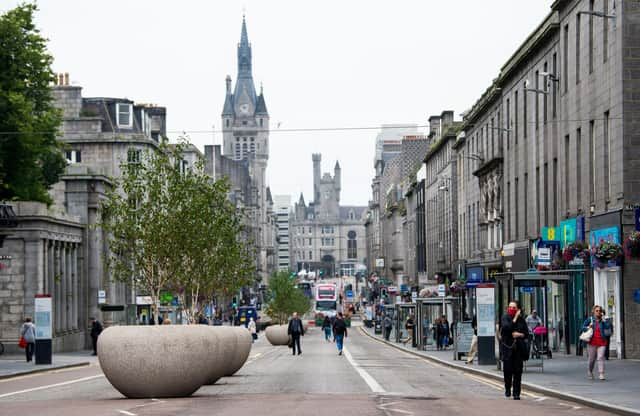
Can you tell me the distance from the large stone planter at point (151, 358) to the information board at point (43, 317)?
19.4 m

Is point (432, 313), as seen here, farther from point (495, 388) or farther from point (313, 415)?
point (313, 415)

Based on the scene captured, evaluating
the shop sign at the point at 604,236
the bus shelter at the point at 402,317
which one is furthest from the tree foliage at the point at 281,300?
the shop sign at the point at 604,236

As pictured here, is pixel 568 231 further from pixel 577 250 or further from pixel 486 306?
pixel 486 306

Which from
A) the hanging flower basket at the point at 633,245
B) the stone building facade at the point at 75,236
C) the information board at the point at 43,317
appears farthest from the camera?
the stone building facade at the point at 75,236

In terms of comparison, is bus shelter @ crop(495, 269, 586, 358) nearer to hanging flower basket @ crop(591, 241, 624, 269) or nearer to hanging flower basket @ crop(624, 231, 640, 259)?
hanging flower basket @ crop(591, 241, 624, 269)

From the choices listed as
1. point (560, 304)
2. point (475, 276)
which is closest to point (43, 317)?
point (560, 304)

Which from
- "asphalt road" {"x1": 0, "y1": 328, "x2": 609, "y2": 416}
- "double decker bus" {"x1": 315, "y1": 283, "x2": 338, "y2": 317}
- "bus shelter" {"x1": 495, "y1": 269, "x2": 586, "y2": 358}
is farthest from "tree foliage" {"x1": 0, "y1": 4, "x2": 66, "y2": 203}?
"double decker bus" {"x1": 315, "y1": 283, "x2": 338, "y2": 317}

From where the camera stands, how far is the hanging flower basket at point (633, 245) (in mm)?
33281

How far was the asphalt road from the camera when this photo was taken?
19.3 metres

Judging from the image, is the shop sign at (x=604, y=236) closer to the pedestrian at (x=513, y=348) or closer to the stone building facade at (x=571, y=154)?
the stone building facade at (x=571, y=154)

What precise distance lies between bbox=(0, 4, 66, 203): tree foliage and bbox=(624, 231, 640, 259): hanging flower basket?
28294 mm

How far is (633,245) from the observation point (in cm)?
3338

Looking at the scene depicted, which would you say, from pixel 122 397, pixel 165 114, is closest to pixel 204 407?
pixel 122 397

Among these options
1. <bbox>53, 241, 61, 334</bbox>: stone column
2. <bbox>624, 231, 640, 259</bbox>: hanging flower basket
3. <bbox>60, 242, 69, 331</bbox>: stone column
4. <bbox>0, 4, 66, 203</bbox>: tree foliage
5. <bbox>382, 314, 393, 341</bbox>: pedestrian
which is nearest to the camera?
<bbox>624, 231, 640, 259</bbox>: hanging flower basket
